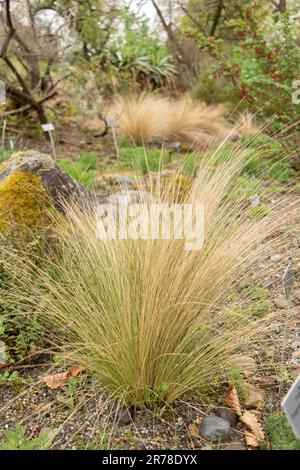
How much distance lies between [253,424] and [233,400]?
0.37 ft

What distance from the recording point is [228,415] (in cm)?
168

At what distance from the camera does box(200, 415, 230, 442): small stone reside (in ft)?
5.23

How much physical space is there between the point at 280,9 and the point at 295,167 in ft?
14.9

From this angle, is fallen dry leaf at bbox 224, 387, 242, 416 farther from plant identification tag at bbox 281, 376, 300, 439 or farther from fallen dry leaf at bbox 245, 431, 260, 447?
plant identification tag at bbox 281, 376, 300, 439

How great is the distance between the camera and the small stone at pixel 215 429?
1.59 m

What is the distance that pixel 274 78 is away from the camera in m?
4.72

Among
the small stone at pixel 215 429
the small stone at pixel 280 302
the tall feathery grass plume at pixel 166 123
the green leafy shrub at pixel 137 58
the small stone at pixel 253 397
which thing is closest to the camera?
the small stone at pixel 215 429

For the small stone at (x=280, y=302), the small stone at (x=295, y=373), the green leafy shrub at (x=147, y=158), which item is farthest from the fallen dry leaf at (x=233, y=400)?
the green leafy shrub at (x=147, y=158)

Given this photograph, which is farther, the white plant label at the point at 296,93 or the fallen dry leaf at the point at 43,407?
the white plant label at the point at 296,93

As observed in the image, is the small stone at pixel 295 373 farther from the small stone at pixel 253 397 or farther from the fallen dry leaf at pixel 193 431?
the fallen dry leaf at pixel 193 431

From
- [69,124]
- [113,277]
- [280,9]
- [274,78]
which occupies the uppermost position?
[280,9]

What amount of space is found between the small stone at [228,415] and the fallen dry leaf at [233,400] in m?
0.02
